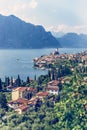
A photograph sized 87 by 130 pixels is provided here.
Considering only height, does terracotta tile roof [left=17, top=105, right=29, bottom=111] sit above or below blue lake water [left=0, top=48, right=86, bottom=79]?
below

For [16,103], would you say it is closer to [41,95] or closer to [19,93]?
[41,95]

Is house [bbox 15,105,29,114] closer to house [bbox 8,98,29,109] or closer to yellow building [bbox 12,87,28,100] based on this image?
house [bbox 8,98,29,109]

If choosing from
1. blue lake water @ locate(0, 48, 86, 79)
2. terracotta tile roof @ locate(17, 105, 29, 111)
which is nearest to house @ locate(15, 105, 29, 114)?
terracotta tile roof @ locate(17, 105, 29, 111)

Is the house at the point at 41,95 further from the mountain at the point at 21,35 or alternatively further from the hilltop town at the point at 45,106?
the mountain at the point at 21,35

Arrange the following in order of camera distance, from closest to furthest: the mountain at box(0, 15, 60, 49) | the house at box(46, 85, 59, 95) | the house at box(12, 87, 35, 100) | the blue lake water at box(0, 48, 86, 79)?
the house at box(46, 85, 59, 95) < the house at box(12, 87, 35, 100) < the blue lake water at box(0, 48, 86, 79) < the mountain at box(0, 15, 60, 49)

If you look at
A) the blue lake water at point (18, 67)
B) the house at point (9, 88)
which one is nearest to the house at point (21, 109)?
the house at point (9, 88)

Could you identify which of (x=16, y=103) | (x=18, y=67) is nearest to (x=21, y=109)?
(x=16, y=103)

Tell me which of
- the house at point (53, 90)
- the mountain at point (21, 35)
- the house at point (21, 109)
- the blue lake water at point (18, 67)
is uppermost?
the mountain at point (21, 35)

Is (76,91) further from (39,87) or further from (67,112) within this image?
Result: (39,87)

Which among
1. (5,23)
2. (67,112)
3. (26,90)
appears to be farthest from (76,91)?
(5,23)
